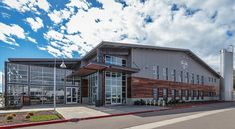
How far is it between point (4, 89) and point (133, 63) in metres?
15.6

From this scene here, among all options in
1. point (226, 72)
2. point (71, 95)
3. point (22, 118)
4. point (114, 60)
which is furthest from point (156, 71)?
point (226, 72)

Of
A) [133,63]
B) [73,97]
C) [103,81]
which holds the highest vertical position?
[133,63]

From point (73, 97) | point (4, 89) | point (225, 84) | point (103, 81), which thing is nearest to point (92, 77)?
point (103, 81)

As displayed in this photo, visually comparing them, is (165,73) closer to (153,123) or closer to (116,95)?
(116,95)

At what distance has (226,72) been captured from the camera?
1898 inches

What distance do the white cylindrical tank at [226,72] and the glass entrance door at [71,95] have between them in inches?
1321

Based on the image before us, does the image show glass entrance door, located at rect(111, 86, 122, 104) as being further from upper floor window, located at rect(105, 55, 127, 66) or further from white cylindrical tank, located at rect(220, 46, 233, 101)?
white cylindrical tank, located at rect(220, 46, 233, 101)

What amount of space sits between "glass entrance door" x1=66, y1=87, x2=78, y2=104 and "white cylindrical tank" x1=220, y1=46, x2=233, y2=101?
3354cm

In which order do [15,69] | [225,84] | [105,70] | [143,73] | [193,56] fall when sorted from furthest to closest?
[225,84]
[193,56]
[143,73]
[15,69]
[105,70]

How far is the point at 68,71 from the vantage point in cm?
3152

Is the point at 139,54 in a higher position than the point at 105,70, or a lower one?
higher

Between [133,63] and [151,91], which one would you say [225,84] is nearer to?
[151,91]

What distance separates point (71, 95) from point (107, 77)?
8.01 meters

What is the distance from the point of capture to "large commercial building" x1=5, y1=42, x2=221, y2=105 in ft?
82.2
